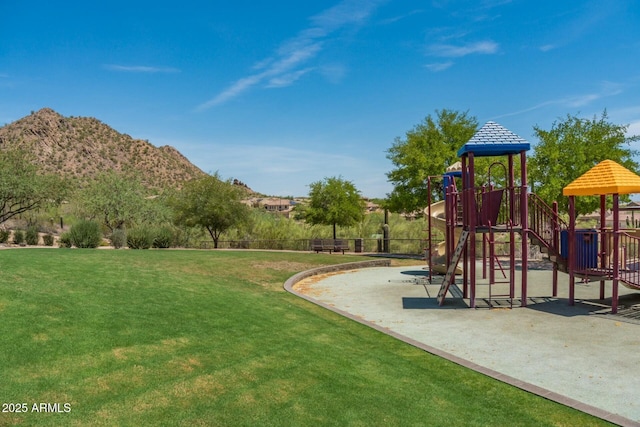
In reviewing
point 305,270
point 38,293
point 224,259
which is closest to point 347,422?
point 38,293

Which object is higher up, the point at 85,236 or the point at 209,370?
the point at 85,236

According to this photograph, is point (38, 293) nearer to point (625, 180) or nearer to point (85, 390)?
point (85, 390)

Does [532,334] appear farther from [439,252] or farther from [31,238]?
[31,238]

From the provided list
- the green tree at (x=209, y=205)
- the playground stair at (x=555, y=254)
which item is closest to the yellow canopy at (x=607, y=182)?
the playground stair at (x=555, y=254)

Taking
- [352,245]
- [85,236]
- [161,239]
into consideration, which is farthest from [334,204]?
[85,236]

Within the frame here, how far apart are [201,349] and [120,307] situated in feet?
8.16

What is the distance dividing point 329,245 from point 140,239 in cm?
1160

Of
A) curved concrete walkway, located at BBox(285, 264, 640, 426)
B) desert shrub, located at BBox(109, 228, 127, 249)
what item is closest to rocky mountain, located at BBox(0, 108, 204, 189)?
desert shrub, located at BBox(109, 228, 127, 249)

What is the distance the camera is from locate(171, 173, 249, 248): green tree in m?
35.8

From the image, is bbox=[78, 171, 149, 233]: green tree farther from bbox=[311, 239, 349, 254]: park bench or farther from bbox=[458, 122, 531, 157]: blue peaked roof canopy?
bbox=[458, 122, 531, 157]: blue peaked roof canopy

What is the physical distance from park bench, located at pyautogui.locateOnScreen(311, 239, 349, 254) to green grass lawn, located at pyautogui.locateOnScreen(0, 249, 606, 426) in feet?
65.0

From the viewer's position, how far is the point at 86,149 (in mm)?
94875

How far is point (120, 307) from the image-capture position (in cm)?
878

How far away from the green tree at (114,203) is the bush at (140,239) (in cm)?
1269
